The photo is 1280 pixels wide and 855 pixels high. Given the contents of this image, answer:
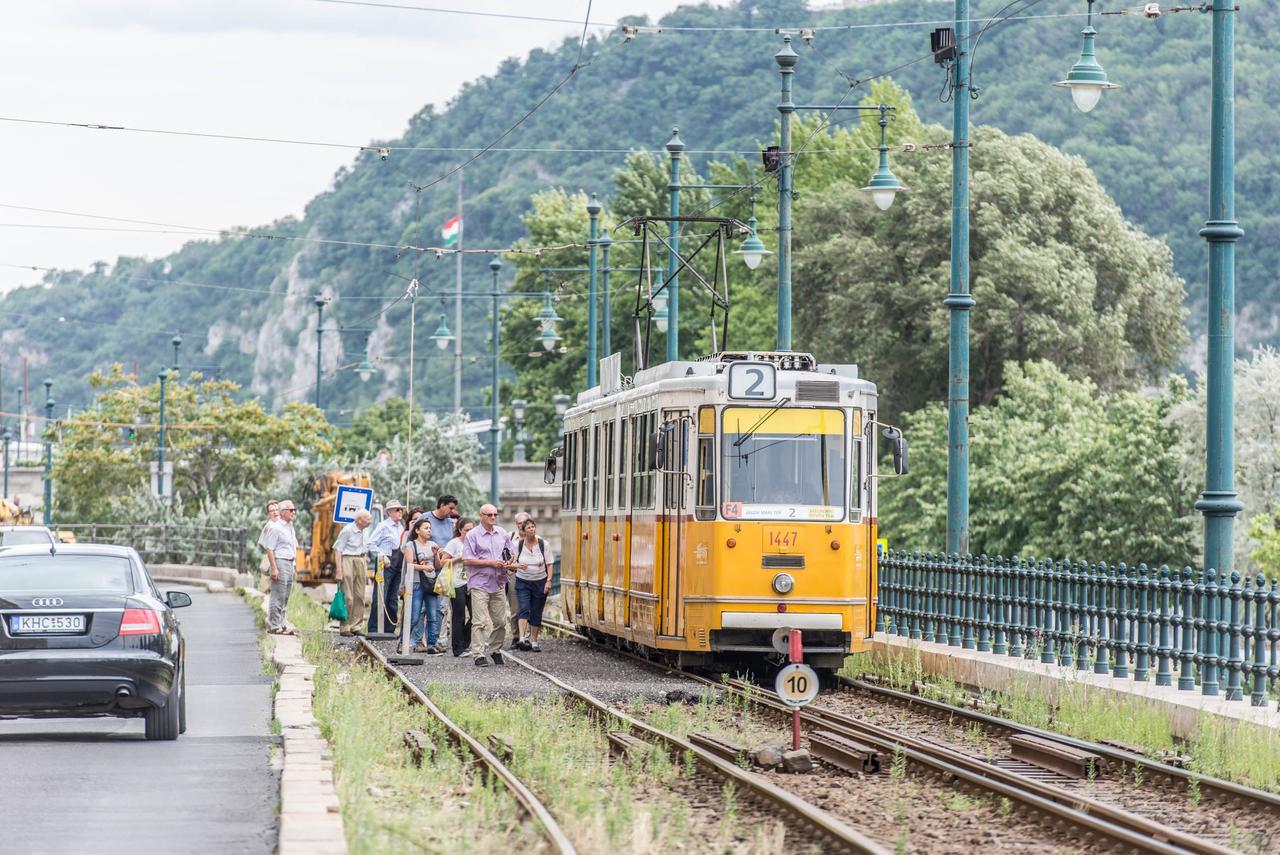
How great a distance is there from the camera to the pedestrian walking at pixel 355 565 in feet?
97.5

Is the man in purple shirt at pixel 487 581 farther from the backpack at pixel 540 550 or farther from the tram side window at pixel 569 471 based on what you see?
the tram side window at pixel 569 471

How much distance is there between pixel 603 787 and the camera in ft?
44.4

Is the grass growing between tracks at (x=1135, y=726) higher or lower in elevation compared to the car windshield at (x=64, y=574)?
lower

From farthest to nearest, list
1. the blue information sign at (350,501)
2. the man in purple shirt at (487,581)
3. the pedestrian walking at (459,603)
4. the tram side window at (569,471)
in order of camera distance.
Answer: the blue information sign at (350,501) < the tram side window at (569,471) < the pedestrian walking at (459,603) < the man in purple shirt at (487,581)

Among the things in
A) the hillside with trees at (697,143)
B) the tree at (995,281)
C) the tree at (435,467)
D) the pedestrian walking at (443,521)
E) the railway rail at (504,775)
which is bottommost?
the railway rail at (504,775)

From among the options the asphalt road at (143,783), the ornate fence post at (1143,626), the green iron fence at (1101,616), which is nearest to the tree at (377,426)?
the green iron fence at (1101,616)

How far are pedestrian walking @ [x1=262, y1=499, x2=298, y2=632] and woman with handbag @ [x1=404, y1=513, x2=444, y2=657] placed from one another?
5.28 ft

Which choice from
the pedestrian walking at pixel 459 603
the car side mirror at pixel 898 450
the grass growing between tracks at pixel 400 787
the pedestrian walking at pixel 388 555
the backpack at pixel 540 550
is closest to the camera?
the grass growing between tracks at pixel 400 787

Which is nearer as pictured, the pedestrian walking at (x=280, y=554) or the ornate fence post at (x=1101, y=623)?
the ornate fence post at (x=1101, y=623)

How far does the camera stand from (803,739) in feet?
54.7

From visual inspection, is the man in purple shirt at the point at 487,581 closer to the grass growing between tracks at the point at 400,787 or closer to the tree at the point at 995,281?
the grass growing between tracks at the point at 400,787

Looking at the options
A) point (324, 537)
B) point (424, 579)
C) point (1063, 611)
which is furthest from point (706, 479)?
point (324, 537)

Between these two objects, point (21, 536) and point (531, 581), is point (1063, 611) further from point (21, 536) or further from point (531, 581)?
point (21, 536)

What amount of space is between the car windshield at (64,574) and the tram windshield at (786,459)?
7450mm
